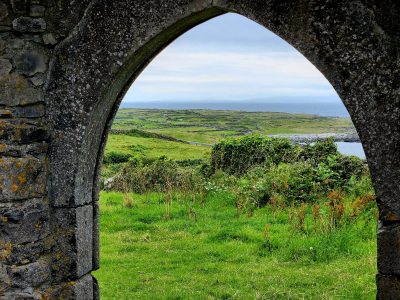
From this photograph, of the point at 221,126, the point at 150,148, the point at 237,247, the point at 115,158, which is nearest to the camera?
the point at 237,247

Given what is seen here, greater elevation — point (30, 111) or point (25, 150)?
point (30, 111)

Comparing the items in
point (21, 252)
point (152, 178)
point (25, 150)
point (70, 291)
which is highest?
point (25, 150)

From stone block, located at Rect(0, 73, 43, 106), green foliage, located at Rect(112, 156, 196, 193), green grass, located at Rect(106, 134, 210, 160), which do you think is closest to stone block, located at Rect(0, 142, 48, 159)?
stone block, located at Rect(0, 73, 43, 106)

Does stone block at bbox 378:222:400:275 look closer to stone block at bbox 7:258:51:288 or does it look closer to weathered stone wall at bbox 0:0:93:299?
weathered stone wall at bbox 0:0:93:299

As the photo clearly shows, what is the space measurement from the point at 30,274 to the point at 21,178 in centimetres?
74

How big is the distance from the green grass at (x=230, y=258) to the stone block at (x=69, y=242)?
201 centimetres

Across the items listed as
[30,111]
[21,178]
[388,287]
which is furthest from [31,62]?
[388,287]

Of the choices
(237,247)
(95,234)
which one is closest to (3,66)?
(95,234)

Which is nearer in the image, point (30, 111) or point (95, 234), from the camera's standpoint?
point (30, 111)

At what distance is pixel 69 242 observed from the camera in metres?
3.93

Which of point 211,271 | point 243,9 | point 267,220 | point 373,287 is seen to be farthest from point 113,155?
point 243,9

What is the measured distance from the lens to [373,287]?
5.56 m

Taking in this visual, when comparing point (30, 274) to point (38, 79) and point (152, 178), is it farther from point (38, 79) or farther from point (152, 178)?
point (152, 178)

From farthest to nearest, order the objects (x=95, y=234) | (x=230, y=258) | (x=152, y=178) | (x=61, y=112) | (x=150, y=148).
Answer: (x=150, y=148) → (x=152, y=178) → (x=230, y=258) → (x=95, y=234) → (x=61, y=112)
